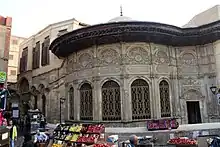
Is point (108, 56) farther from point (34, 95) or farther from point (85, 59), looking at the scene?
point (34, 95)

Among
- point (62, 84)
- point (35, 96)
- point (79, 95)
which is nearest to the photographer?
point (79, 95)

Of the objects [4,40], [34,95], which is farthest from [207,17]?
[34,95]

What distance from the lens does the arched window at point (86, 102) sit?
44.9 ft

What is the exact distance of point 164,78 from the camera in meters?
14.0

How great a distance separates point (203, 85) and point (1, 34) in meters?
12.6

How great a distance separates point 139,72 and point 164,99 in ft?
7.56

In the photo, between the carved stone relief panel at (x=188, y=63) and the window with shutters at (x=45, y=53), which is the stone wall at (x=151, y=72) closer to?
the carved stone relief panel at (x=188, y=63)

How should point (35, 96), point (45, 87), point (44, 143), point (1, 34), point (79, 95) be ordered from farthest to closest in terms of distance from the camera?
1. point (35, 96)
2. point (45, 87)
3. point (79, 95)
4. point (1, 34)
5. point (44, 143)

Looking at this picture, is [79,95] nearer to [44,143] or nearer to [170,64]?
[44,143]

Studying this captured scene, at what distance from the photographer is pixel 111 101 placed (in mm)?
13188

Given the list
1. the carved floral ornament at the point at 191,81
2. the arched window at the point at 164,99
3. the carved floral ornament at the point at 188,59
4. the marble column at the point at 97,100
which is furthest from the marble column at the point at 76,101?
the carved floral ornament at the point at 188,59

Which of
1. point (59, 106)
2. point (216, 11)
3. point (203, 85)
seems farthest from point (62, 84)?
point (216, 11)

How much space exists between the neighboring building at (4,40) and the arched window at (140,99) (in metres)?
7.22

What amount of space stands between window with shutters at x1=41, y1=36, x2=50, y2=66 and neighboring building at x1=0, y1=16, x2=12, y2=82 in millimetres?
6519
